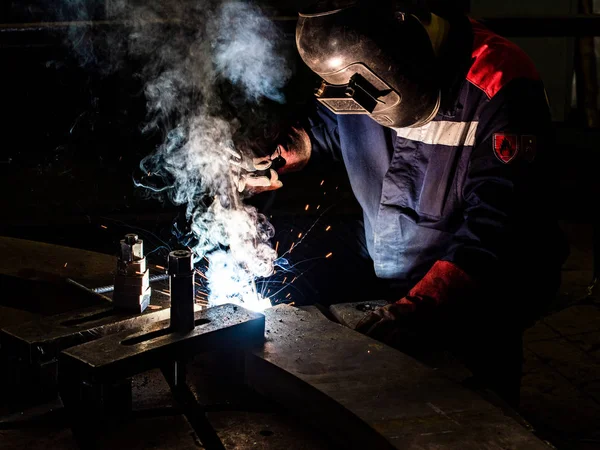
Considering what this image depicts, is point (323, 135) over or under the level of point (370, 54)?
under

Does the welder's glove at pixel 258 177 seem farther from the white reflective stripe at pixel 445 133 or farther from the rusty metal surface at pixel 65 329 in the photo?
A: the rusty metal surface at pixel 65 329

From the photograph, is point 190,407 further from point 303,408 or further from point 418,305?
point 418,305

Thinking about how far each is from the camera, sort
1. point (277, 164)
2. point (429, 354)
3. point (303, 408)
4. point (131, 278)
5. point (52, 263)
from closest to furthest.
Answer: point (303, 408), point (131, 278), point (429, 354), point (52, 263), point (277, 164)

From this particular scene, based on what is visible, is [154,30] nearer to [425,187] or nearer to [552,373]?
[425,187]

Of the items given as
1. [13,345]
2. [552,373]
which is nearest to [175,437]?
[13,345]

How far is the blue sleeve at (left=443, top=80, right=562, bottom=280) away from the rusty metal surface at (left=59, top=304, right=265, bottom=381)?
77 centimetres

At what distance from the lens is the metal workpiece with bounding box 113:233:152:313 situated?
215 centimetres

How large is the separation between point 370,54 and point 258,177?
2.65 feet

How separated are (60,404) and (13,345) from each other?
0.21 m

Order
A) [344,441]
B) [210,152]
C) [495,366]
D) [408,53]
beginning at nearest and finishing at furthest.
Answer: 1. [344,441]
2. [408,53]
3. [495,366]
4. [210,152]

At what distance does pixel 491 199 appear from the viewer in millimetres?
2455

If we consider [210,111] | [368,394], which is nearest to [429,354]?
[368,394]

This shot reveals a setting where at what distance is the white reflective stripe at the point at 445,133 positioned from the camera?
2689mm

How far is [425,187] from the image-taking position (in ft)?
9.35
